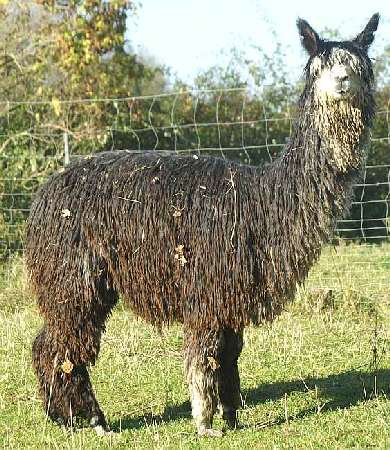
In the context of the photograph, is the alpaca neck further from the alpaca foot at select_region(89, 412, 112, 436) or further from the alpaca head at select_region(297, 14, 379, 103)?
the alpaca foot at select_region(89, 412, 112, 436)

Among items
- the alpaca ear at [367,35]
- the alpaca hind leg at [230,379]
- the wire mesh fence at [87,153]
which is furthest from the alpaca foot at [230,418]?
the wire mesh fence at [87,153]

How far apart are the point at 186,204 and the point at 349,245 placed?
6416mm

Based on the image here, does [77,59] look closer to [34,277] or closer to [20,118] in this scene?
[20,118]

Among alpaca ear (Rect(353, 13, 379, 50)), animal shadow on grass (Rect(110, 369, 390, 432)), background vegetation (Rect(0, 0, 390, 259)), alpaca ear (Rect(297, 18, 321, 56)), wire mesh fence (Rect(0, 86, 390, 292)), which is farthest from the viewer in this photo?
background vegetation (Rect(0, 0, 390, 259))

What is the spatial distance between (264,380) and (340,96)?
2.67 metres

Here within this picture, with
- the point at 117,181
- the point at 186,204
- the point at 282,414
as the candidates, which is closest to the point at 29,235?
the point at 117,181

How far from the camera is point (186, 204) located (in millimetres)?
5707

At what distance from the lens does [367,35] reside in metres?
5.74

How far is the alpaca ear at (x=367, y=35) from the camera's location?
5.72m

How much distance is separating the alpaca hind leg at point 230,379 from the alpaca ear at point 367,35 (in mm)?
2076

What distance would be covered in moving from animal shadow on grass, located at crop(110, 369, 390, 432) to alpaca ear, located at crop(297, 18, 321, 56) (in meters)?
2.38

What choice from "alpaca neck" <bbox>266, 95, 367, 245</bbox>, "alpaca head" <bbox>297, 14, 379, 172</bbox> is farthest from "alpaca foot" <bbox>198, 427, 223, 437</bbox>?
"alpaca head" <bbox>297, 14, 379, 172</bbox>

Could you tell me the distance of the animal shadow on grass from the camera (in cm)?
605

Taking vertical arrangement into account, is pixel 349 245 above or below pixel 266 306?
below
